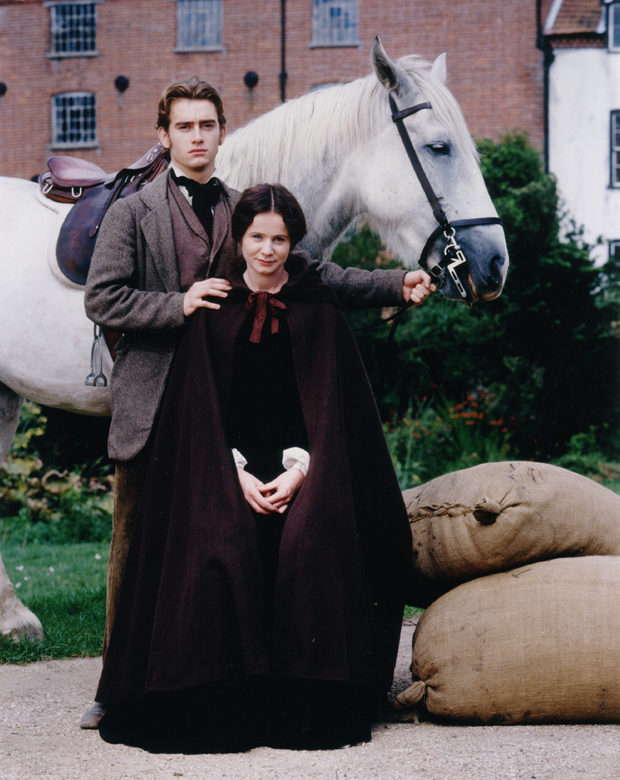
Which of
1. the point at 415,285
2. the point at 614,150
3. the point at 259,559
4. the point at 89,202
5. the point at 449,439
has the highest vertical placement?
the point at 614,150

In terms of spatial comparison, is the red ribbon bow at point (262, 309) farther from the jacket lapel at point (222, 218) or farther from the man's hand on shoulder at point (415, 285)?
the man's hand on shoulder at point (415, 285)

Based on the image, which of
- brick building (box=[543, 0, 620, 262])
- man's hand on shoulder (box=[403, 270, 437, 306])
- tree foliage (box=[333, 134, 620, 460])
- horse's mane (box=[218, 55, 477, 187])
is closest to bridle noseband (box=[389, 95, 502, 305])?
horse's mane (box=[218, 55, 477, 187])

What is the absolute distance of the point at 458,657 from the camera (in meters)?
2.61

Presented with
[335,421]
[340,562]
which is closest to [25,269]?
[335,421]

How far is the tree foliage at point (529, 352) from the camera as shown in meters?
8.20

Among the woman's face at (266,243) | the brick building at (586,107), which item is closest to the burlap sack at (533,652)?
Result: the woman's face at (266,243)

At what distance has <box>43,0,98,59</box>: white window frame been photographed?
9.88 metres

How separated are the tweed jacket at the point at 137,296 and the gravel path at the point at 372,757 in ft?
2.90

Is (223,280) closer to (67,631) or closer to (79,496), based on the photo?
(67,631)

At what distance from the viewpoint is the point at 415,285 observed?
2805 mm

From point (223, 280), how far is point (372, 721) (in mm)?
1467

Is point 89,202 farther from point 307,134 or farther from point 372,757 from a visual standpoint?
point 372,757

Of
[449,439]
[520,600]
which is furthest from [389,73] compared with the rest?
[449,439]

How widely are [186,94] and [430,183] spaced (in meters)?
0.97
